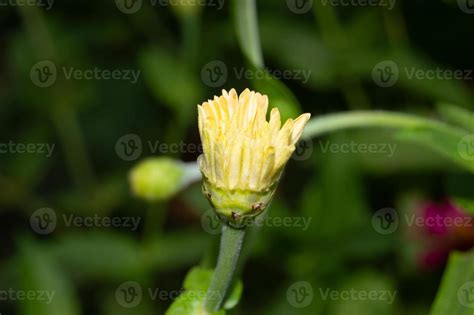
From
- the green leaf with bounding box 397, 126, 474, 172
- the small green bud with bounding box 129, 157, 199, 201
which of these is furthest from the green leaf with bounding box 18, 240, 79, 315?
the green leaf with bounding box 397, 126, 474, 172

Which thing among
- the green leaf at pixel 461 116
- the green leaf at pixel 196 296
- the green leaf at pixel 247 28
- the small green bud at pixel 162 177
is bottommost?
the green leaf at pixel 196 296

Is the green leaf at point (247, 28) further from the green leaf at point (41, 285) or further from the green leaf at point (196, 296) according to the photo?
the green leaf at point (41, 285)

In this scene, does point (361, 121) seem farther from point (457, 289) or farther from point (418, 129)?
point (457, 289)

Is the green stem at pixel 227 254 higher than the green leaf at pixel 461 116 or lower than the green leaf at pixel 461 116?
lower

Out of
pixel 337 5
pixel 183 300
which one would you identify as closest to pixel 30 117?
pixel 337 5

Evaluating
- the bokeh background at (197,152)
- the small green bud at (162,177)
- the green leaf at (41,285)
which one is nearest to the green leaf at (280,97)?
the small green bud at (162,177)

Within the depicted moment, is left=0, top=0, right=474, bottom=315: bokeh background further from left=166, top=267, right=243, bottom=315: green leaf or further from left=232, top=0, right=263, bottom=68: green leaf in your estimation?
left=166, top=267, right=243, bottom=315: green leaf

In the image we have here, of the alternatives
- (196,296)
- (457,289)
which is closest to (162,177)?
(196,296)
